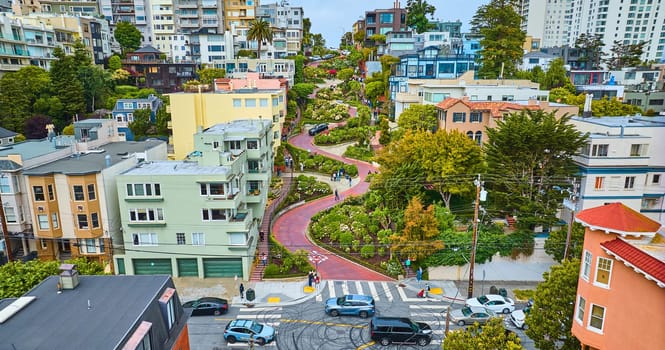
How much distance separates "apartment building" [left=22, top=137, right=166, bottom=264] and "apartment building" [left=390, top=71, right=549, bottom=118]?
43050 millimetres

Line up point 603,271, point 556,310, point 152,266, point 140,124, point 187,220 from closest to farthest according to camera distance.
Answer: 1. point 603,271
2. point 556,310
3. point 187,220
4. point 152,266
5. point 140,124

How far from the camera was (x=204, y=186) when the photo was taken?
35.1 m

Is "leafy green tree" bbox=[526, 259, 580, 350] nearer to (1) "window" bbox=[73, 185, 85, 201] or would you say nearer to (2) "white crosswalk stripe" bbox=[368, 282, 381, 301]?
(2) "white crosswalk stripe" bbox=[368, 282, 381, 301]

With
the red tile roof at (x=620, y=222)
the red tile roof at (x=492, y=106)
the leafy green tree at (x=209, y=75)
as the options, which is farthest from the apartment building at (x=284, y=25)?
the red tile roof at (x=620, y=222)

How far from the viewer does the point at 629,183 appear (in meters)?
39.8

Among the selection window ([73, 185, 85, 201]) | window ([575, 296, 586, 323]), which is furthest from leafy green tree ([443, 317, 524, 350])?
window ([73, 185, 85, 201])

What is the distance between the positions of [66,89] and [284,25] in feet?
230

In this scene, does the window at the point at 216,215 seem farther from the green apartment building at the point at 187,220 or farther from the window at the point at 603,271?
the window at the point at 603,271

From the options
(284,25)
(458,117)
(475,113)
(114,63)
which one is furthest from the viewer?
(284,25)

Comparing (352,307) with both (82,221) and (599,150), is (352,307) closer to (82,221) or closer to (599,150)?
(82,221)

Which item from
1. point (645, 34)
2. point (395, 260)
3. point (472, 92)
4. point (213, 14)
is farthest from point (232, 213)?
point (645, 34)

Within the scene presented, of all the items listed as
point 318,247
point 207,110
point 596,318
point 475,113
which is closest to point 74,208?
point 318,247

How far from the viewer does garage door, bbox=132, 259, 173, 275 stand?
37219 mm

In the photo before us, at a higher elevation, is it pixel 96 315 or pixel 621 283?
pixel 621 283
